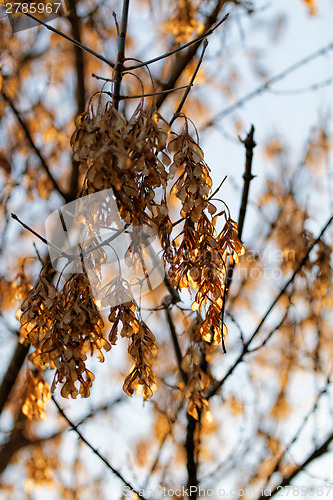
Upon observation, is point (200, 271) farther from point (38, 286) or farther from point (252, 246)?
point (252, 246)

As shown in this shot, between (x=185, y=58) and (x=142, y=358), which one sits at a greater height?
(x=185, y=58)

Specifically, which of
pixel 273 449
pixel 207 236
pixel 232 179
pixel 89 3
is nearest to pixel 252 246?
pixel 232 179

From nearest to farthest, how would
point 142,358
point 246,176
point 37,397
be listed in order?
point 142,358 < point 37,397 < point 246,176

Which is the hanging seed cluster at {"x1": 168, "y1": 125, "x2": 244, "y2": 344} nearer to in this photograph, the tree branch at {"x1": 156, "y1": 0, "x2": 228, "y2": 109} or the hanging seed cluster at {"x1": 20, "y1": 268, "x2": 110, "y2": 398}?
the hanging seed cluster at {"x1": 20, "y1": 268, "x2": 110, "y2": 398}

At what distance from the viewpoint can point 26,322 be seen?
117cm

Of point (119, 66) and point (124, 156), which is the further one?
point (119, 66)

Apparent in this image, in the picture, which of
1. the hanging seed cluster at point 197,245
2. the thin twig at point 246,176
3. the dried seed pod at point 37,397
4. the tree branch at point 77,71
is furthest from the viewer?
the tree branch at point 77,71

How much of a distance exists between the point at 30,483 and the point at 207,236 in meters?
2.91

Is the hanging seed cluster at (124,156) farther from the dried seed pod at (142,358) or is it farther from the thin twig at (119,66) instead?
the dried seed pod at (142,358)

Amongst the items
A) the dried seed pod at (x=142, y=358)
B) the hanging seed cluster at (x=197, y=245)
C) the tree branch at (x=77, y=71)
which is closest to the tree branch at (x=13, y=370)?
the tree branch at (x=77, y=71)

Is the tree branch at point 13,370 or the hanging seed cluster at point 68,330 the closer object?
the hanging seed cluster at point 68,330

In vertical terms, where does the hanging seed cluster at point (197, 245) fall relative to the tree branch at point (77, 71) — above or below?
below

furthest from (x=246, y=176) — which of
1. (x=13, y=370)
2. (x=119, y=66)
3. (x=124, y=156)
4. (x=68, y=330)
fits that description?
(x=13, y=370)

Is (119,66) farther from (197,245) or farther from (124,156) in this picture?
(197,245)
